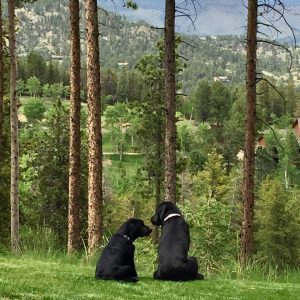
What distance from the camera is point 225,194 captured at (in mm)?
65812

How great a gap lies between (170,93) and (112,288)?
7909 millimetres

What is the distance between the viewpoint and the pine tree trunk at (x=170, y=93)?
1537 cm

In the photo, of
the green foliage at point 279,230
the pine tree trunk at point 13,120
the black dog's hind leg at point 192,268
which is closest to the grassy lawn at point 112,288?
the black dog's hind leg at point 192,268

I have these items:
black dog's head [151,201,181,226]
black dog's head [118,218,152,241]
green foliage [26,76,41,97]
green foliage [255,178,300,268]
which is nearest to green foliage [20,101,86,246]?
green foliage [255,178,300,268]

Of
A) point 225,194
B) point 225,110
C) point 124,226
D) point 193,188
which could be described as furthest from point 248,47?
point 225,110

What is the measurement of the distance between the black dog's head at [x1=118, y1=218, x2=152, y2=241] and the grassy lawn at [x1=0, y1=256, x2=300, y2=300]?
0.80 m

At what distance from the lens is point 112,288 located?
880 cm

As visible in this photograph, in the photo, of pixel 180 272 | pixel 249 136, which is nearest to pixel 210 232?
pixel 249 136

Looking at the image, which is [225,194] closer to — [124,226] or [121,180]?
[121,180]

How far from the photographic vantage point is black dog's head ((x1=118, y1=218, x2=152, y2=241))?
9873 millimetres

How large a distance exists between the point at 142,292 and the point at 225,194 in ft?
190

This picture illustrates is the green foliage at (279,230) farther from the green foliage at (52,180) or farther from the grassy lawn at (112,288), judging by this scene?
the grassy lawn at (112,288)

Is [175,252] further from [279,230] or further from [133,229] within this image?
[279,230]

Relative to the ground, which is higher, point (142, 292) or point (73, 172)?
point (73, 172)
